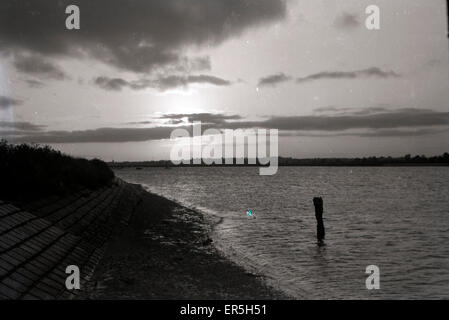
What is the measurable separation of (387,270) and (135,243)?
10.6 m

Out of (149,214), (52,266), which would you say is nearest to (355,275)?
(52,266)

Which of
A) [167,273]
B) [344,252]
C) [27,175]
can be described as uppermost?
[27,175]

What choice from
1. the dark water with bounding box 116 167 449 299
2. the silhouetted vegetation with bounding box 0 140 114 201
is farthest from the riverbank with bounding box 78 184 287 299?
the silhouetted vegetation with bounding box 0 140 114 201

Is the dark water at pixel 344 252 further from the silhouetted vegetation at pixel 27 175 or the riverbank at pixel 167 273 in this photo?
the silhouetted vegetation at pixel 27 175

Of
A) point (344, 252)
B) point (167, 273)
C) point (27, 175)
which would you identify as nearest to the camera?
point (167, 273)

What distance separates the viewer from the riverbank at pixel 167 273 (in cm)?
1045

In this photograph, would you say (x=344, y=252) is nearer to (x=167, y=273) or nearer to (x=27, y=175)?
(x=167, y=273)

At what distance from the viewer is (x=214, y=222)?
99.2 ft

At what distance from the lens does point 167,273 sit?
41.6 feet

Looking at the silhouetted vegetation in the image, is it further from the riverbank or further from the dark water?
the dark water

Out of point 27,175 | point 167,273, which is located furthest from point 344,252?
point 27,175

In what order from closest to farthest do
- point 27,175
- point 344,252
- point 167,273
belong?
point 167,273 → point 27,175 → point 344,252
